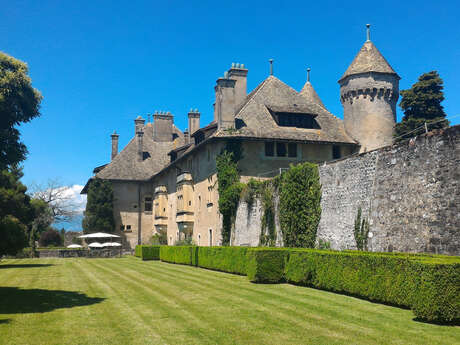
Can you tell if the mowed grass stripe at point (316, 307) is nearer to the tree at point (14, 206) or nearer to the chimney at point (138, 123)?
the tree at point (14, 206)

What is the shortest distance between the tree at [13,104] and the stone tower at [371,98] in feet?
83.4

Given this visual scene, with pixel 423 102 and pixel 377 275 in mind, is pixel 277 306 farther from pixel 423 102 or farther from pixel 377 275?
pixel 423 102

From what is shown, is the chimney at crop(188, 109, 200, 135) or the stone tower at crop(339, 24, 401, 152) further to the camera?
the chimney at crop(188, 109, 200, 135)

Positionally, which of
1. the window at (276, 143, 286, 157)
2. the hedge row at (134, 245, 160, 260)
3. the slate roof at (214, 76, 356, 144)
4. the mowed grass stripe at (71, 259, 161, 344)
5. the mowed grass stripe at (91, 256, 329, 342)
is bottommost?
the mowed grass stripe at (71, 259, 161, 344)

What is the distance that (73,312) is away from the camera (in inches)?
492

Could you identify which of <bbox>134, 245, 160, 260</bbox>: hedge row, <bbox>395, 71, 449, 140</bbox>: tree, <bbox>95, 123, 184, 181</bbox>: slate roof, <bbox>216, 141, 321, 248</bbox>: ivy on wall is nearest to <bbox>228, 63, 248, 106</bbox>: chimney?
<bbox>216, 141, 321, 248</bbox>: ivy on wall

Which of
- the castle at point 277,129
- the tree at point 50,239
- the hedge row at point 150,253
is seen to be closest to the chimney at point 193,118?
the castle at point 277,129

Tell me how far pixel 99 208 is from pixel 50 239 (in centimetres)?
2050

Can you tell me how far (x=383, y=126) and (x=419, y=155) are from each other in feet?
65.6

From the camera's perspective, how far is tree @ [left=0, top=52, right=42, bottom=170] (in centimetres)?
1642

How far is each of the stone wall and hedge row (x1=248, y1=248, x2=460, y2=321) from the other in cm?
223

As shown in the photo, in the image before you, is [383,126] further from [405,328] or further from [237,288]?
[405,328]

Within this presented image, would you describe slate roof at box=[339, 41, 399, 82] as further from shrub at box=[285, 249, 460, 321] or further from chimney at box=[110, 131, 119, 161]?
chimney at box=[110, 131, 119, 161]

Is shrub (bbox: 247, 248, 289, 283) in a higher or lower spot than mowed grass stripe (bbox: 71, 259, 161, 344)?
higher
